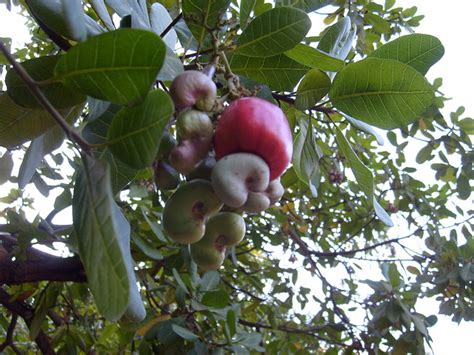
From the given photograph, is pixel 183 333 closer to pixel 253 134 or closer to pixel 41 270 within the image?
pixel 41 270

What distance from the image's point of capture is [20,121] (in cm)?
83

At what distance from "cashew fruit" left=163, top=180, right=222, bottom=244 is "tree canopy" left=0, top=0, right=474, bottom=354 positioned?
6 cm

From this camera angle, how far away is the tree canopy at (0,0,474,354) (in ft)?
1.95

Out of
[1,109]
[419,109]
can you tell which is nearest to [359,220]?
[419,109]

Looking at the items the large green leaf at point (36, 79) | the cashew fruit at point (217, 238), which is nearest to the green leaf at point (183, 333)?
the cashew fruit at point (217, 238)

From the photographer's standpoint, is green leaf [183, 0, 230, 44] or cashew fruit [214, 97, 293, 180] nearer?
cashew fruit [214, 97, 293, 180]

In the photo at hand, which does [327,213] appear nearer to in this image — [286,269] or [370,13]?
[286,269]

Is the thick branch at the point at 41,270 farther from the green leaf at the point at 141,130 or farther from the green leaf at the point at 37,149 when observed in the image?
the green leaf at the point at 141,130

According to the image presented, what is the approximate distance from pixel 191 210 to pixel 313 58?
0.37 metres

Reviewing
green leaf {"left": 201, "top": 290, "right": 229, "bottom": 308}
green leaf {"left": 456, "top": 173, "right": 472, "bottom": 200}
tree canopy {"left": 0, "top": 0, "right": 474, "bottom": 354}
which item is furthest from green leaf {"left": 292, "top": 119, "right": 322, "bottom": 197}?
green leaf {"left": 456, "top": 173, "right": 472, "bottom": 200}

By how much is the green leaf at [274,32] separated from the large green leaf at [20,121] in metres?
0.32

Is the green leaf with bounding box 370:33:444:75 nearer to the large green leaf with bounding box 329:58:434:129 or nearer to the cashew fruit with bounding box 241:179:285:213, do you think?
the large green leaf with bounding box 329:58:434:129

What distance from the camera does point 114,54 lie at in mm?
563

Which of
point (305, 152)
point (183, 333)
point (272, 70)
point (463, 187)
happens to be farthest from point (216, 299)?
point (463, 187)
